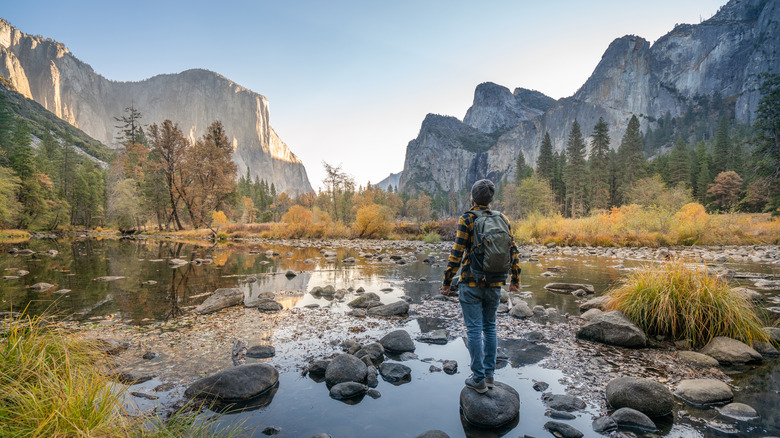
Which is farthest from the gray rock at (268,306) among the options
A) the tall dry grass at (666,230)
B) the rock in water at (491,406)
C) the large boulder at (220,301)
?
the tall dry grass at (666,230)

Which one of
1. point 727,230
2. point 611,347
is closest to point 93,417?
point 611,347

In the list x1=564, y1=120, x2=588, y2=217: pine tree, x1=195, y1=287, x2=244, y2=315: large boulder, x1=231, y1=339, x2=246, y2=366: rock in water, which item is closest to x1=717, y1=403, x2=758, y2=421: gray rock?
x1=231, y1=339, x2=246, y2=366: rock in water

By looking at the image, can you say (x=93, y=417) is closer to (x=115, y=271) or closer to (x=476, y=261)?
(x=476, y=261)

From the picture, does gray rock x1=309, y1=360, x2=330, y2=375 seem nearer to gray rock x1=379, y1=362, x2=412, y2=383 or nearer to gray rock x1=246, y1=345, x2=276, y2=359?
gray rock x1=379, y1=362, x2=412, y2=383

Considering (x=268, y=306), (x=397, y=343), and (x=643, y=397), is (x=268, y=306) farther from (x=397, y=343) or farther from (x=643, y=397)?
(x=643, y=397)

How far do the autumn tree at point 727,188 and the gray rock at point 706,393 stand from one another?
6212 centimetres

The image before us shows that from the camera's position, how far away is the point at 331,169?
42000 millimetres

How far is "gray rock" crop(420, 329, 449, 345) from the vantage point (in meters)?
5.99

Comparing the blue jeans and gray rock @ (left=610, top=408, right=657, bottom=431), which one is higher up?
the blue jeans

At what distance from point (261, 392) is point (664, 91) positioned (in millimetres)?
216704

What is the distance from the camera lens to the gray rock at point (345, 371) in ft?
14.2

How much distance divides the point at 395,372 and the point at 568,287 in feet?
25.6

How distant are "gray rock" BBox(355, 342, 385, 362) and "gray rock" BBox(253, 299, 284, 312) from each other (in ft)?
11.6

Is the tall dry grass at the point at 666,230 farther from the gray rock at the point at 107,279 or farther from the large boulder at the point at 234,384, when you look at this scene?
the gray rock at the point at 107,279
